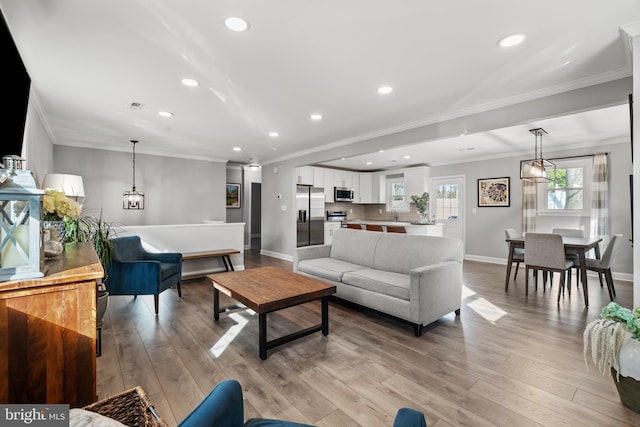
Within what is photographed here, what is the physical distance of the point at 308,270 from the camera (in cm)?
408

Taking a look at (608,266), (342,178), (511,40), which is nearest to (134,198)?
(342,178)

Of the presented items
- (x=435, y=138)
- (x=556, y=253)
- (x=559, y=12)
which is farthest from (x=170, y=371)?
(x=556, y=253)

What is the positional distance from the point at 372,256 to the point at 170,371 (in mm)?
2568

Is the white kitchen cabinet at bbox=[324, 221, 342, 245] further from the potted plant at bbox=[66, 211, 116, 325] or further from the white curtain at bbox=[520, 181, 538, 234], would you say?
the potted plant at bbox=[66, 211, 116, 325]

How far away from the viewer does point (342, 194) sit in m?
8.30

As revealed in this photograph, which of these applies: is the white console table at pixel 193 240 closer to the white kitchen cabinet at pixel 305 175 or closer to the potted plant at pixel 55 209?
the white kitchen cabinet at pixel 305 175

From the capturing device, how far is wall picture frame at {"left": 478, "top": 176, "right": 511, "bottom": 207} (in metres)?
6.37

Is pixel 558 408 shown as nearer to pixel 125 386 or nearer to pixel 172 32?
pixel 125 386

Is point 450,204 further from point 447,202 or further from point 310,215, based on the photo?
point 310,215

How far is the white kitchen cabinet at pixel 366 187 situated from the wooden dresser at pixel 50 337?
26.2 feet

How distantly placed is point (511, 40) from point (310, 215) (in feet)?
17.5

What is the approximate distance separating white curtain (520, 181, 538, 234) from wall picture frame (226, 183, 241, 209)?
7.01 meters

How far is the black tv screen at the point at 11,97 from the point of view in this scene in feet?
5.75

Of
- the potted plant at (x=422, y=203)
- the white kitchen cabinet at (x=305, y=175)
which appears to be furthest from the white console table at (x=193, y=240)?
the potted plant at (x=422, y=203)
